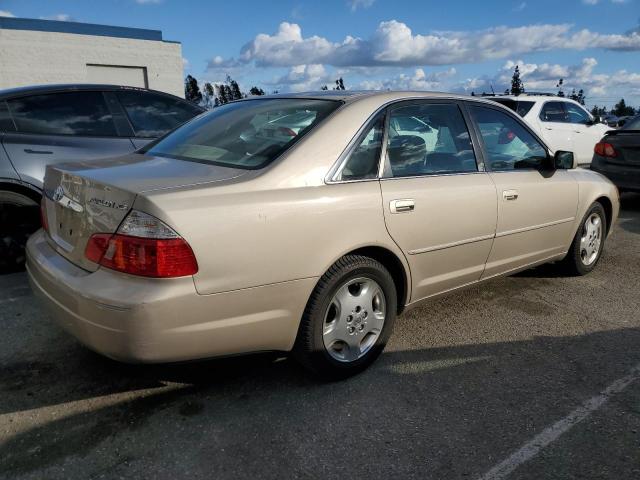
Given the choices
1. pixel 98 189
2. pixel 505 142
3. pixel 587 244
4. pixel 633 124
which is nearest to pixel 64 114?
pixel 98 189

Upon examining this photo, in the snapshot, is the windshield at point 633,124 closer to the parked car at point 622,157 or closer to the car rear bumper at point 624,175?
the parked car at point 622,157

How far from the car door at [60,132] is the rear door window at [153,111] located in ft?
0.51

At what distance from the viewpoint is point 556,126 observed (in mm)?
10672

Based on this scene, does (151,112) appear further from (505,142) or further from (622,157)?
(622,157)

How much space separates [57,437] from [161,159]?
1.50 m

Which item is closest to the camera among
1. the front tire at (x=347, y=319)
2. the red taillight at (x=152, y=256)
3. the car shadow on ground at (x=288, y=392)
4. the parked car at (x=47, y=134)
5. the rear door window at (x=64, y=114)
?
the red taillight at (x=152, y=256)

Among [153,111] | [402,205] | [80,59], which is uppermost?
[80,59]

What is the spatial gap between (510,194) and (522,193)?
162mm

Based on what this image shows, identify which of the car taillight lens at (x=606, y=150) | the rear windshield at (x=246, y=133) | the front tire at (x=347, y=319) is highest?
the rear windshield at (x=246, y=133)

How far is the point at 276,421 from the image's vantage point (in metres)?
2.60

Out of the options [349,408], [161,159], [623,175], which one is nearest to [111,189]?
[161,159]

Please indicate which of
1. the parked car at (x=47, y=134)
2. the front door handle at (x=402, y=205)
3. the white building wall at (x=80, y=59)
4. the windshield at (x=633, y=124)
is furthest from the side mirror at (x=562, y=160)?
the white building wall at (x=80, y=59)

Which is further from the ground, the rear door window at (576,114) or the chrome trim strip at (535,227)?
the rear door window at (576,114)

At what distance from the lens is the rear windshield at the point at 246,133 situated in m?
2.85
